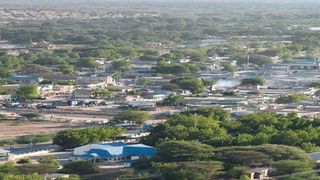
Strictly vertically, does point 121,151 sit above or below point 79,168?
below

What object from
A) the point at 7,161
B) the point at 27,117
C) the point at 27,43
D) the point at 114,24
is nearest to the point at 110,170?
the point at 7,161

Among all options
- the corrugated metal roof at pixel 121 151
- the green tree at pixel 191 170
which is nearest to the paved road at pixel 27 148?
the corrugated metal roof at pixel 121 151

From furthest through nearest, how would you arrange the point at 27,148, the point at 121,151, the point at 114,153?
the point at 27,148 < the point at 121,151 < the point at 114,153

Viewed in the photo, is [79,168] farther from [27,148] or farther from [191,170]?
[27,148]

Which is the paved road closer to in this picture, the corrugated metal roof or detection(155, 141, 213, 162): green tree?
the corrugated metal roof

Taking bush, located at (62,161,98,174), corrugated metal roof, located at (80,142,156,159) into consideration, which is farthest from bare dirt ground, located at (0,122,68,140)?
bush, located at (62,161,98,174)

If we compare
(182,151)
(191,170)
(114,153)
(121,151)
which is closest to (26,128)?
(121,151)

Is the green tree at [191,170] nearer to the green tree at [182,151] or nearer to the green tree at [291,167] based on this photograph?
the green tree at [182,151]
